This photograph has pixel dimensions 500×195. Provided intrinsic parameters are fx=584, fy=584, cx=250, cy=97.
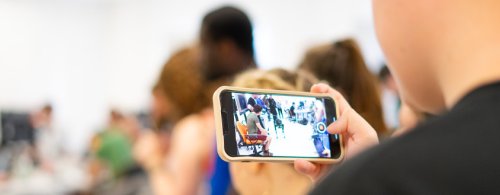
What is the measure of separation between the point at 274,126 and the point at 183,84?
1088 millimetres

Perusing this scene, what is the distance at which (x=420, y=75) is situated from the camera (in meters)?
0.53

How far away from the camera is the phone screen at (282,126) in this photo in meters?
0.73

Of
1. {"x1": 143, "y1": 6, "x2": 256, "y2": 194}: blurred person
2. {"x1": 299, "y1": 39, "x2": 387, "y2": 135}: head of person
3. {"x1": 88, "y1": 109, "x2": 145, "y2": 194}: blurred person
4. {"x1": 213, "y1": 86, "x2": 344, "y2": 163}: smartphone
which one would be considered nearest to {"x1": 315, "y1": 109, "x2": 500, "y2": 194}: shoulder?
{"x1": 213, "y1": 86, "x2": 344, "y2": 163}: smartphone

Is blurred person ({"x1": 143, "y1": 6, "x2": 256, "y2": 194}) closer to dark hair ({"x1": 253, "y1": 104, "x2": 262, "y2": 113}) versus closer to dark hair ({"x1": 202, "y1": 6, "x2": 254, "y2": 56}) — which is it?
dark hair ({"x1": 202, "y1": 6, "x2": 254, "y2": 56})

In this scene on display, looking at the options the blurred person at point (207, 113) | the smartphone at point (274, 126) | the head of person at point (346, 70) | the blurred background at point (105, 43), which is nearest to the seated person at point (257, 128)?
the smartphone at point (274, 126)

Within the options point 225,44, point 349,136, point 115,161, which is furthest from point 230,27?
point 115,161

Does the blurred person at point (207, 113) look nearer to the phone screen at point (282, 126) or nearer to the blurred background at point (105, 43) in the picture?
the phone screen at point (282, 126)

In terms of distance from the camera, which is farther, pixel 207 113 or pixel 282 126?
pixel 207 113

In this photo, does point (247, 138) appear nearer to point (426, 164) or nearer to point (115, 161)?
point (426, 164)

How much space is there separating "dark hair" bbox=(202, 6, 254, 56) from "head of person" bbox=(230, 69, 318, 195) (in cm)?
28

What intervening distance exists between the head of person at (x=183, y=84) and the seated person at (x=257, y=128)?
1003mm

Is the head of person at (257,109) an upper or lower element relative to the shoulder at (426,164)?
lower

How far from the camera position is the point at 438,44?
0.50m

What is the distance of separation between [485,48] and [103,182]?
4376 millimetres
